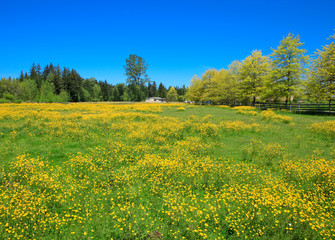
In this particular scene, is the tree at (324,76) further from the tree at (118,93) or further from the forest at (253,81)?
the tree at (118,93)

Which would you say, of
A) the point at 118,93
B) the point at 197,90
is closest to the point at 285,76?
the point at 197,90

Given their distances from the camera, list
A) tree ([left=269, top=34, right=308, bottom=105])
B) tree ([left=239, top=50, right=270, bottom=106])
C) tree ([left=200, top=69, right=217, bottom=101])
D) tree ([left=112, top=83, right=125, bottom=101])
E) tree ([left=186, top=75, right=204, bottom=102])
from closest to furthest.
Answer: tree ([left=269, top=34, right=308, bottom=105]) < tree ([left=239, top=50, right=270, bottom=106]) < tree ([left=200, top=69, right=217, bottom=101]) < tree ([left=186, top=75, right=204, bottom=102]) < tree ([left=112, top=83, right=125, bottom=101])

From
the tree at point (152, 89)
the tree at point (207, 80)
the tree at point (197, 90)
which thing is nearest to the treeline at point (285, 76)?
the tree at point (207, 80)

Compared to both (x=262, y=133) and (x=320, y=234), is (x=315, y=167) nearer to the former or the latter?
(x=320, y=234)

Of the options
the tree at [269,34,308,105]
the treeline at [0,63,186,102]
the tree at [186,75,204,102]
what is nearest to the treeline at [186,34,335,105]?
the tree at [269,34,308,105]

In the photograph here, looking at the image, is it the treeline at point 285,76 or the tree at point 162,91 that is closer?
the treeline at point 285,76

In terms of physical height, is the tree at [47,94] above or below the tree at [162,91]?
below

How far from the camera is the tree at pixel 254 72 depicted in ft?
138

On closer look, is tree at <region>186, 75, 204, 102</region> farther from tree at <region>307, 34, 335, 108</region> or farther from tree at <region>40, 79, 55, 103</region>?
tree at <region>40, 79, 55, 103</region>

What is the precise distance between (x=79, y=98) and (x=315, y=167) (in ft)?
291

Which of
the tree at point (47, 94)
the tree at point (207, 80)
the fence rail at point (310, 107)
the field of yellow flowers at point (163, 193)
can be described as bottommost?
the field of yellow flowers at point (163, 193)

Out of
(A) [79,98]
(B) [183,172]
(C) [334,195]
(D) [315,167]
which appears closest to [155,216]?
(B) [183,172]

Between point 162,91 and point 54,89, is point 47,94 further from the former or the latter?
point 162,91

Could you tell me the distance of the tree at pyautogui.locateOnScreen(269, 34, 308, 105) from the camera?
3210 centimetres
